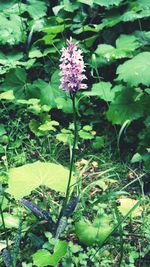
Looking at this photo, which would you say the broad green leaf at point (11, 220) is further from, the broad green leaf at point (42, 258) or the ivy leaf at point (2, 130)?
the ivy leaf at point (2, 130)

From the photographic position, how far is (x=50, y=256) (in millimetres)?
1767

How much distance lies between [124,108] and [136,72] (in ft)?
0.92

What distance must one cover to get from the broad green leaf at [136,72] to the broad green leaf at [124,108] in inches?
7.7

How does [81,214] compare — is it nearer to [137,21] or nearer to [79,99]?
[79,99]

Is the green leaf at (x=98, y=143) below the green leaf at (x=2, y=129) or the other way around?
below

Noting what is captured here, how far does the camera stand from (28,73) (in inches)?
133

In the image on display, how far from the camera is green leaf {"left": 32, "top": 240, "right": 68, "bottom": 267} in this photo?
1.72 m

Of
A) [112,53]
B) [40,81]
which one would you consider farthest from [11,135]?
[112,53]

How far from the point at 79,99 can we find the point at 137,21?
0.97 metres

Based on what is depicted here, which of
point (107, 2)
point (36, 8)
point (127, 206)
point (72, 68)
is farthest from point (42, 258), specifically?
point (36, 8)

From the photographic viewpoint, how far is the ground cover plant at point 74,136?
6.43 feet

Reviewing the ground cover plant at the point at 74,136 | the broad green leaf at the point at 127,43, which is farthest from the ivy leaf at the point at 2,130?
the broad green leaf at the point at 127,43

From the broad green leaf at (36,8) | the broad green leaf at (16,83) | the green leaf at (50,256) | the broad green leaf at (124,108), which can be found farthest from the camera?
the broad green leaf at (36,8)

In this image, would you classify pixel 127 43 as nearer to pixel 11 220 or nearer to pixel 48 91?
pixel 48 91
